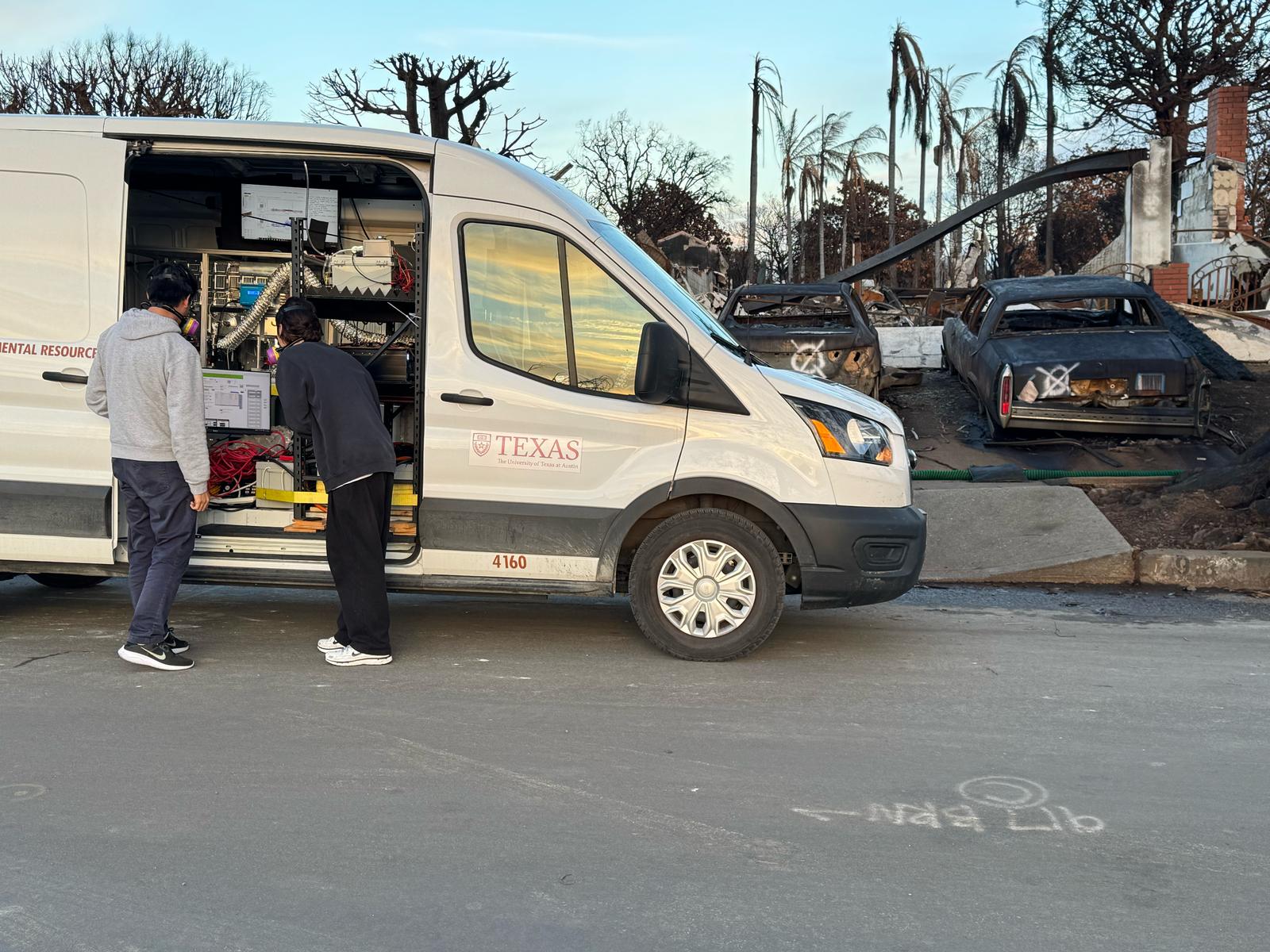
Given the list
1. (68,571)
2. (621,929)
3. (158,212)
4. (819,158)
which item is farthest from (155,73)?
(621,929)

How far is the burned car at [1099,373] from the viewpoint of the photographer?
11.7m

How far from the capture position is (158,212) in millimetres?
8211

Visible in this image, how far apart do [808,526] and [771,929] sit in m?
2.97

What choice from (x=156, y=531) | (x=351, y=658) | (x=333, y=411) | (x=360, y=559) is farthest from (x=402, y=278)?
(x=351, y=658)

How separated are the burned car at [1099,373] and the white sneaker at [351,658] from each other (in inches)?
318

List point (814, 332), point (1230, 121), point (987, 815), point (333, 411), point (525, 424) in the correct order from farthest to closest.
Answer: point (1230, 121) → point (814, 332) → point (525, 424) → point (333, 411) → point (987, 815)

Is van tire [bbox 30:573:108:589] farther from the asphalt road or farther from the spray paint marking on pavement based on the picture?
the spray paint marking on pavement

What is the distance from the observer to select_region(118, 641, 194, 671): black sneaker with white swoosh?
218 inches

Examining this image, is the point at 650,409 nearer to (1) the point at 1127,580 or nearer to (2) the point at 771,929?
(2) the point at 771,929

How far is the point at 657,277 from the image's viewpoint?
6137 mm

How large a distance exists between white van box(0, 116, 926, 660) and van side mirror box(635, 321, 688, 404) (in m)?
0.01

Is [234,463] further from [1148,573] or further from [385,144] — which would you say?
[1148,573]

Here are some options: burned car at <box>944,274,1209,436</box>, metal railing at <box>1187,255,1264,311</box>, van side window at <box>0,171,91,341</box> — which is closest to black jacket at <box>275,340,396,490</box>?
van side window at <box>0,171,91,341</box>

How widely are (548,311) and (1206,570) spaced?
17.3 ft
